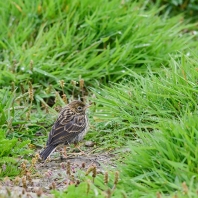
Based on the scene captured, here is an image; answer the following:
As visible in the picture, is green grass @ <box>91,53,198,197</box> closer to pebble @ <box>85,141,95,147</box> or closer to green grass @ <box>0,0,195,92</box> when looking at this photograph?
pebble @ <box>85,141,95,147</box>

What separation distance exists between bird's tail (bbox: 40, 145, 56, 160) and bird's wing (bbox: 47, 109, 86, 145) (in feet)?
0.14

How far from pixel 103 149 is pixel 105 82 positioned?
1.79 meters

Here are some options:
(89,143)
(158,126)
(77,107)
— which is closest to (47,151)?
(89,143)

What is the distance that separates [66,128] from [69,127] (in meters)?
0.04

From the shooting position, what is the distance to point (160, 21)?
32.5 ft

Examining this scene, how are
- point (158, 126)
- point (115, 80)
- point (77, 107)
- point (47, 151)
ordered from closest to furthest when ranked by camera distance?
point (158, 126), point (47, 151), point (77, 107), point (115, 80)

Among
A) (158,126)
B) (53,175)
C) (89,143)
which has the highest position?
(158,126)

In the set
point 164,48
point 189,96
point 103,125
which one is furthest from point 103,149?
point 164,48

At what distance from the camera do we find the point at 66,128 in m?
7.37

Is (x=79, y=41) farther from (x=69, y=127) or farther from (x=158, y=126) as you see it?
(x=158, y=126)

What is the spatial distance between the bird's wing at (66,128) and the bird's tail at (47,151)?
4 cm

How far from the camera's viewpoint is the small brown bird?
710 centimetres

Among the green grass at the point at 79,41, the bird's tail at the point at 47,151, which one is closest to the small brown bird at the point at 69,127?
the bird's tail at the point at 47,151

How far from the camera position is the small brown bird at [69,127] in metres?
7.10
